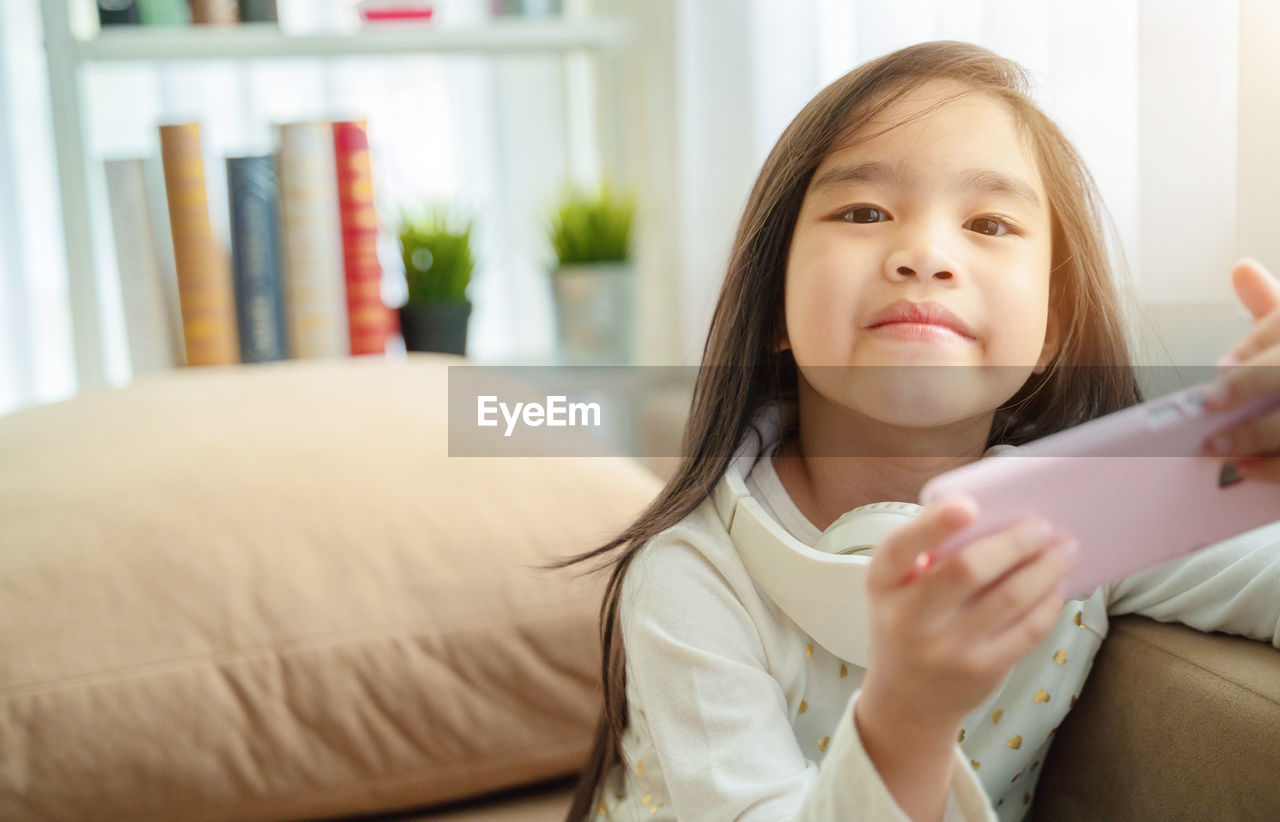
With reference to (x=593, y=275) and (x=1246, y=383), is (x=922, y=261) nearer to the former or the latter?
(x=1246, y=383)

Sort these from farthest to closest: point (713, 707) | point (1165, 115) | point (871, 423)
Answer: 1. point (1165, 115)
2. point (871, 423)
3. point (713, 707)

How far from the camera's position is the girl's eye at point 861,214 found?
1.97ft

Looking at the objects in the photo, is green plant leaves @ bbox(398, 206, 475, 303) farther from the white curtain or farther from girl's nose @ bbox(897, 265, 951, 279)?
girl's nose @ bbox(897, 265, 951, 279)

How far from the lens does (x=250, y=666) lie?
0.79 metres

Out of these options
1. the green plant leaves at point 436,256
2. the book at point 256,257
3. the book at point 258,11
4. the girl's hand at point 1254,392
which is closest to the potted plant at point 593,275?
the green plant leaves at point 436,256

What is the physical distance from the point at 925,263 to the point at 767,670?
0.75 ft

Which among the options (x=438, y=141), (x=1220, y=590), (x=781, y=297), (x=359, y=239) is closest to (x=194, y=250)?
(x=359, y=239)

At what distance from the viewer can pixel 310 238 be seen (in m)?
1.75

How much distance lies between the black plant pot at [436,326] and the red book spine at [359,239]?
42 millimetres

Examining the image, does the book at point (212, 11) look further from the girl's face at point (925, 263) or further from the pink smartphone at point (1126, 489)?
the pink smartphone at point (1126, 489)

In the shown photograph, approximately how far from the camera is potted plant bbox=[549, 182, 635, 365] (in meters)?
1.80

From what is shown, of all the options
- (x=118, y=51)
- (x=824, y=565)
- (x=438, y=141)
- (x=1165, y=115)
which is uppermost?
(x=118, y=51)

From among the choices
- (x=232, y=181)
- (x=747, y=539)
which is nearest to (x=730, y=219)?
(x=232, y=181)

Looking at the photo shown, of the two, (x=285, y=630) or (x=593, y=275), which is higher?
(x=593, y=275)
